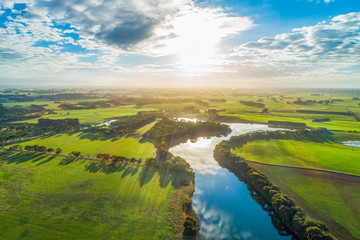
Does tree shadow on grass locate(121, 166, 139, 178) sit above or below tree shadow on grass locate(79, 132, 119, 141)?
below

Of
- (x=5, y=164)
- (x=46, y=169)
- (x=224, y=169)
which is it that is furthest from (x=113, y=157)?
(x=224, y=169)

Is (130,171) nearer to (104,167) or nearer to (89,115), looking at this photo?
(104,167)

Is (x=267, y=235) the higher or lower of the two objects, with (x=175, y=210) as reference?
lower

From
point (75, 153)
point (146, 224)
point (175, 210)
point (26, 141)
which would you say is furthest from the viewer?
point (26, 141)

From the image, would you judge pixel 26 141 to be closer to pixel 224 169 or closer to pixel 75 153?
pixel 75 153

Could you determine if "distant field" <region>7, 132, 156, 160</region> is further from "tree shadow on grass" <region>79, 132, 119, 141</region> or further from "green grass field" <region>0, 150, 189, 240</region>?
"green grass field" <region>0, 150, 189, 240</region>

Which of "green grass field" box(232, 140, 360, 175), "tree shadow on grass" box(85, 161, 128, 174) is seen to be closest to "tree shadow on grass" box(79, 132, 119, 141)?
"tree shadow on grass" box(85, 161, 128, 174)

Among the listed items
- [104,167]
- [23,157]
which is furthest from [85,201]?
[23,157]

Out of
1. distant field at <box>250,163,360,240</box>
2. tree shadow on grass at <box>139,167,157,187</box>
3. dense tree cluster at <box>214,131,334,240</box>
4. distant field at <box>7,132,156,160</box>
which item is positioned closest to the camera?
dense tree cluster at <box>214,131,334,240</box>
